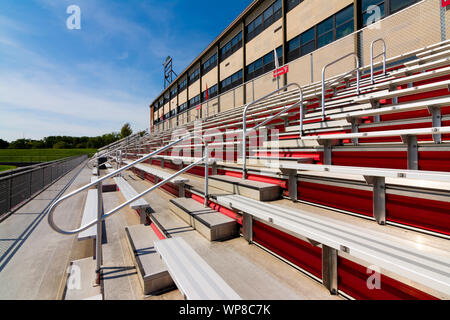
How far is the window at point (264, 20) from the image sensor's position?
39.9ft

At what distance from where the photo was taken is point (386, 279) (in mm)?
1325

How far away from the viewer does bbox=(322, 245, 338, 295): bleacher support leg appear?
4.92 ft

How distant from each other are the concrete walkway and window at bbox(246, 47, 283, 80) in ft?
40.7

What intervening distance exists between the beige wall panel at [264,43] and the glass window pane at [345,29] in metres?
3.62

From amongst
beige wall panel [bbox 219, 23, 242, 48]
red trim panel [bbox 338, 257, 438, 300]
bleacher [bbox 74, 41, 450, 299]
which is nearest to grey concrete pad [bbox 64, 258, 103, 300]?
bleacher [bbox 74, 41, 450, 299]

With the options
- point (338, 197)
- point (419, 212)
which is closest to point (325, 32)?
point (338, 197)

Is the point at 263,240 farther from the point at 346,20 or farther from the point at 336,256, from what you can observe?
the point at 346,20

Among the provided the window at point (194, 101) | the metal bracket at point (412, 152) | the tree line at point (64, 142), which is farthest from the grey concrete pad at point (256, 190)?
the tree line at point (64, 142)

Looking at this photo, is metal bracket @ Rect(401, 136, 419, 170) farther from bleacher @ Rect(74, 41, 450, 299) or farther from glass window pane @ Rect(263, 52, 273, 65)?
glass window pane @ Rect(263, 52, 273, 65)

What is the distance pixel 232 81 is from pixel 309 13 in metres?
7.63

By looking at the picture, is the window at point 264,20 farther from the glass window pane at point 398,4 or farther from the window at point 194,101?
the window at point 194,101

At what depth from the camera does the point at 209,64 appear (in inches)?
798

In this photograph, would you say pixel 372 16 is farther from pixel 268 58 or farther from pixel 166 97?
pixel 166 97
